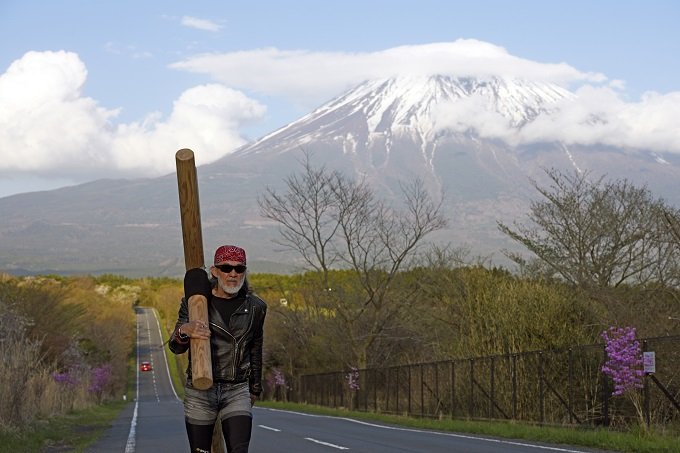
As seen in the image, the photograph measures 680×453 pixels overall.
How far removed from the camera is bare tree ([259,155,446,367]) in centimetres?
5284

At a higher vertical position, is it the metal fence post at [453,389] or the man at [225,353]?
the man at [225,353]

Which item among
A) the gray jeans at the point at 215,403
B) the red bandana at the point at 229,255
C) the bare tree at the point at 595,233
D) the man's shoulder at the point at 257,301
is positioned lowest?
the gray jeans at the point at 215,403

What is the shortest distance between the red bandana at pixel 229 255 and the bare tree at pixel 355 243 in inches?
1689

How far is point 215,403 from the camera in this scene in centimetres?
847

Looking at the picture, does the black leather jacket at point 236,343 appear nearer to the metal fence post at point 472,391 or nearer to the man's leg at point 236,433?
the man's leg at point 236,433

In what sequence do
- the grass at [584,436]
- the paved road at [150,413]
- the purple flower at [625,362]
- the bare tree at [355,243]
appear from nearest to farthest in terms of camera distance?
the grass at [584,436] → the paved road at [150,413] → the purple flower at [625,362] → the bare tree at [355,243]

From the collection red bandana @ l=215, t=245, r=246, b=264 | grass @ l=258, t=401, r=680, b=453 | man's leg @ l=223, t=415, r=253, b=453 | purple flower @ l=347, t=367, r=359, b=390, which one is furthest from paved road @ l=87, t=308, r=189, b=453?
red bandana @ l=215, t=245, r=246, b=264

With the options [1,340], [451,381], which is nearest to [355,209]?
[451,381]

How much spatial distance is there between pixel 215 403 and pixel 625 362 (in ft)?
47.1

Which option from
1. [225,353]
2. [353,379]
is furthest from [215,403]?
[353,379]

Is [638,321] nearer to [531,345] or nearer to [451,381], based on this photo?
[531,345]

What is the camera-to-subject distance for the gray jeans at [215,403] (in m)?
8.41

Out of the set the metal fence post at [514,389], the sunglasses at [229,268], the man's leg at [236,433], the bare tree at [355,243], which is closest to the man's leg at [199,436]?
the man's leg at [236,433]

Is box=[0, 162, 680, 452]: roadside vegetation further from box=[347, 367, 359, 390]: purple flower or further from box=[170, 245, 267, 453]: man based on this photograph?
box=[170, 245, 267, 453]: man
